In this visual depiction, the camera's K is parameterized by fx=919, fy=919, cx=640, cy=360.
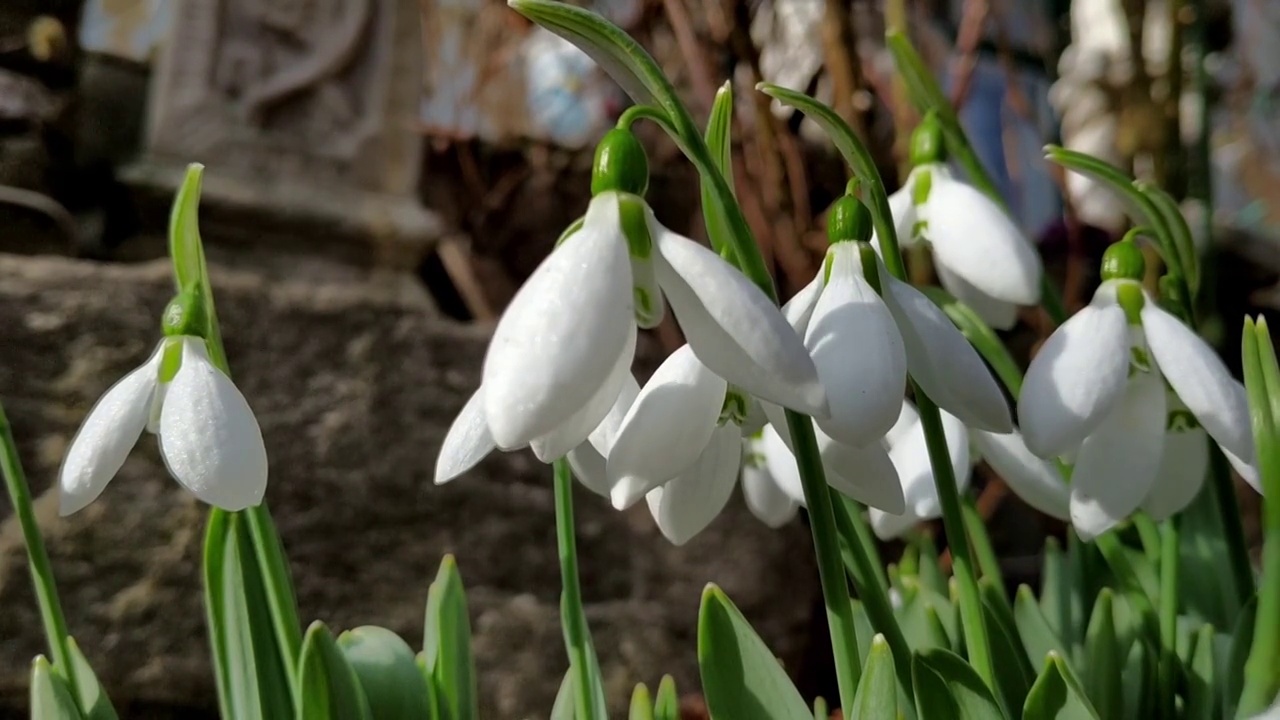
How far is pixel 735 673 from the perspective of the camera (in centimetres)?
46

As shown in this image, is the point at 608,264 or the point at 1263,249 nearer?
the point at 608,264

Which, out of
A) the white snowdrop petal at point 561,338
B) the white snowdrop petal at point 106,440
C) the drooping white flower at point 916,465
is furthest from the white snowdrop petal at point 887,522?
the white snowdrop petal at point 106,440

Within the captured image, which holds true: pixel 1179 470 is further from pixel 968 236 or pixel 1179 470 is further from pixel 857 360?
pixel 857 360

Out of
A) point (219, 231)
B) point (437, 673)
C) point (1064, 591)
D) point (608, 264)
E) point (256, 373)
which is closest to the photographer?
point (608, 264)

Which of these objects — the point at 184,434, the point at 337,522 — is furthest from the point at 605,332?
the point at 337,522

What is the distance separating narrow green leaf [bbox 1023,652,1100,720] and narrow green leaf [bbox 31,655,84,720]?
475 mm

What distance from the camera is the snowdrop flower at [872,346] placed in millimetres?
334

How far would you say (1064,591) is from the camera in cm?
75

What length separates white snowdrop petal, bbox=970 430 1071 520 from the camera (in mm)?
567

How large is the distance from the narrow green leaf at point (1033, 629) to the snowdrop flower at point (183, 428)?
0.47m

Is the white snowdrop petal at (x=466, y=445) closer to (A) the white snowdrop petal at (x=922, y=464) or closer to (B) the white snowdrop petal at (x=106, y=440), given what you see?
(B) the white snowdrop petal at (x=106, y=440)

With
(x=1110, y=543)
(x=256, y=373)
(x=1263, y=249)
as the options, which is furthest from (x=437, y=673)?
(x=1263, y=249)

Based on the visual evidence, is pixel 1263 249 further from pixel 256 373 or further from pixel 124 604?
pixel 124 604

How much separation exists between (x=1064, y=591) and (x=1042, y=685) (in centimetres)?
37
